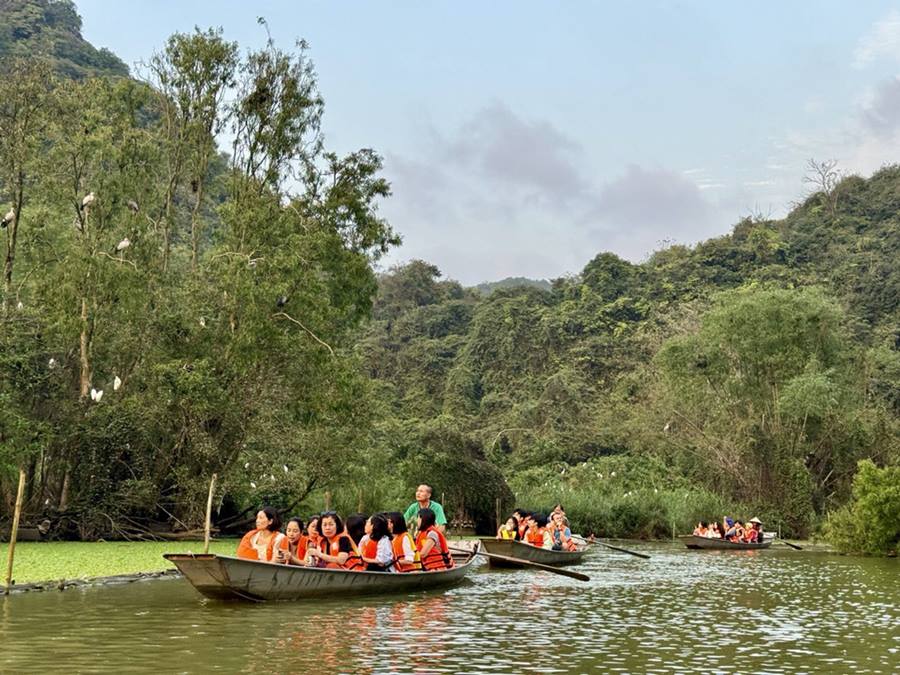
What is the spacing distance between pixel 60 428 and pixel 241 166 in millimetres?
9747

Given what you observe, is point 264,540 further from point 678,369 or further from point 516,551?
point 678,369

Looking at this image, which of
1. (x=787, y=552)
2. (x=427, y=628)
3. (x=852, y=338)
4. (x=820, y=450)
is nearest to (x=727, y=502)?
(x=820, y=450)

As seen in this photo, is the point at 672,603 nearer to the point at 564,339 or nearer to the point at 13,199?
the point at 13,199

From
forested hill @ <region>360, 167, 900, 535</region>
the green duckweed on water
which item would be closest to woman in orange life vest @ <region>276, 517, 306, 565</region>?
the green duckweed on water

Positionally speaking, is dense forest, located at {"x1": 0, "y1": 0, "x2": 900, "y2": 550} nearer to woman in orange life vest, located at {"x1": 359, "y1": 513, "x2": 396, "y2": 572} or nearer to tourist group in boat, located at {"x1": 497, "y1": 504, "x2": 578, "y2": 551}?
tourist group in boat, located at {"x1": 497, "y1": 504, "x2": 578, "y2": 551}

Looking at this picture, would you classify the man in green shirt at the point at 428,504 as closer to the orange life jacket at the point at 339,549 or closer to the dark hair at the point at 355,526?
the dark hair at the point at 355,526

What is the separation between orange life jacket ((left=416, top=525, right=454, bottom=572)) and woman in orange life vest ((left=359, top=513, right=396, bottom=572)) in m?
0.75

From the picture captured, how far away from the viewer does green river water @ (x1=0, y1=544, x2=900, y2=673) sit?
9930 mm

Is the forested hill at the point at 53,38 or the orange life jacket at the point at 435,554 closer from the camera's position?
the orange life jacket at the point at 435,554

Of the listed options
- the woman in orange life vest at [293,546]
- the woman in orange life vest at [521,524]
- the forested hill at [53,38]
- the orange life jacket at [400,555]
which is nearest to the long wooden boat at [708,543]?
the woman in orange life vest at [521,524]

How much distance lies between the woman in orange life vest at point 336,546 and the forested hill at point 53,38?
58.7 m

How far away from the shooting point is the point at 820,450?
4216cm

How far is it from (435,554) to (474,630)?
15.2 feet

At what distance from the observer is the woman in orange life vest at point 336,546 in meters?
15.6
